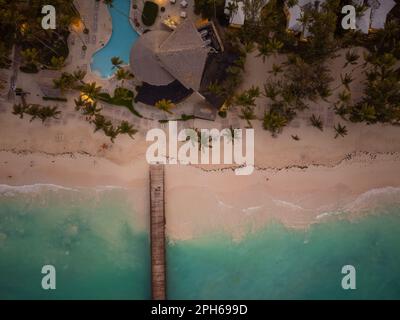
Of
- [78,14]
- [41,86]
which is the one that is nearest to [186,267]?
[41,86]

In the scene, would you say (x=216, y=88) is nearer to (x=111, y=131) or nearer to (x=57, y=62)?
(x=111, y=131)

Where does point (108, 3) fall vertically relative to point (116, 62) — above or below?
above

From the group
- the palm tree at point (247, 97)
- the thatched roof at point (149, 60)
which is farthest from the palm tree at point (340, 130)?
the thatched roof at point (149, 60)

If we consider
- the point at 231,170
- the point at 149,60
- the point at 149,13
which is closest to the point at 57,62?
the point at 149,60

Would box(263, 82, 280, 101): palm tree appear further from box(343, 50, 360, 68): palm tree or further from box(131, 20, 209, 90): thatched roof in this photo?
box(343, 50, 360, 68): palm tree

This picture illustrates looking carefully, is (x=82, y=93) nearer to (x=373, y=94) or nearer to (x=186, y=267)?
(x=186, y=267)

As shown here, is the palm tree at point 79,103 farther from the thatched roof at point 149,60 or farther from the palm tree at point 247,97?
the palm tree at point 247,97
